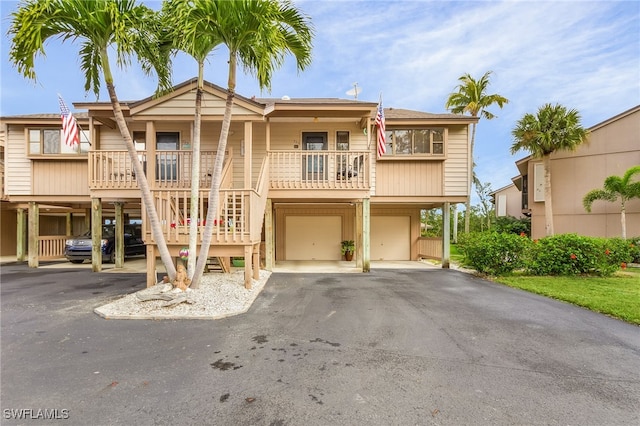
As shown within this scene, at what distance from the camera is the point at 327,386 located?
2.92 metres

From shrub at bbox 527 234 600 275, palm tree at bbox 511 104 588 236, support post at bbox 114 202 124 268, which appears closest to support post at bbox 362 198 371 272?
shrub at bbox 527 234 600 275

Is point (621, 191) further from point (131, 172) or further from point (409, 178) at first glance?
point (131, 172)

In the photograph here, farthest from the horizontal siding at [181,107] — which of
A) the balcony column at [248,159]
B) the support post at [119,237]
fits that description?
the support post at [119,237]

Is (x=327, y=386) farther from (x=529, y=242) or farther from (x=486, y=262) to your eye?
(x=529, y=242)

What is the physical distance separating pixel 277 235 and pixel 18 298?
849 centimetres

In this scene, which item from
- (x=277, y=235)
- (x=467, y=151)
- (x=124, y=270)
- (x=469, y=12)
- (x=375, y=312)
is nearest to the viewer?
(x=375, y=312)

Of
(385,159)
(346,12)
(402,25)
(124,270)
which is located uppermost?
(402,25)

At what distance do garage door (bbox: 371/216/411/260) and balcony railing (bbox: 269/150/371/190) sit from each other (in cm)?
450

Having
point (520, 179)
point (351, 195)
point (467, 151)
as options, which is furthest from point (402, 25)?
point (520, 179)

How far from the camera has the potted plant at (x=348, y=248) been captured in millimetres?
13233

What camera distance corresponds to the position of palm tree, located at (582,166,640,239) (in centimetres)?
1227

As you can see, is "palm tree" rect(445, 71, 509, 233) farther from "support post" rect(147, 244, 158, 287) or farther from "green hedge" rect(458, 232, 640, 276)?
"support post" rect(147, 244, 158, 287)

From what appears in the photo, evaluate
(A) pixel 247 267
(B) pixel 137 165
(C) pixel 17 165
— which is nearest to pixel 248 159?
(B) pixel 137 165

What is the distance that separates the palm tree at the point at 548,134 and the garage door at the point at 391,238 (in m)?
7.66
